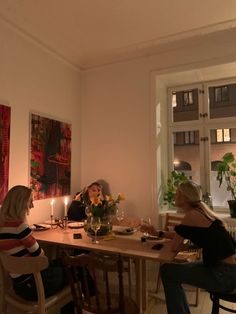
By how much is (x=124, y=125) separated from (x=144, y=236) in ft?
6.65

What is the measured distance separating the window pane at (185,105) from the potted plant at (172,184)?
0.93 m

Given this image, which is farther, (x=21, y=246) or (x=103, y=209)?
(x=103, y=209)

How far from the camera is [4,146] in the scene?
299 cm

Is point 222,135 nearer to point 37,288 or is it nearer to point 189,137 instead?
point 189,137

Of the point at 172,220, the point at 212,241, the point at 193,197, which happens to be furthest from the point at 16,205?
the point at 172,220

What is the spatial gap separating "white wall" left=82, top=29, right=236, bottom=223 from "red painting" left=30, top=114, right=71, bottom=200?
460 mm

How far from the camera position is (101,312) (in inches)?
65.6

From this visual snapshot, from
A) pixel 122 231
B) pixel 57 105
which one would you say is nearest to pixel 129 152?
pixel 57 105

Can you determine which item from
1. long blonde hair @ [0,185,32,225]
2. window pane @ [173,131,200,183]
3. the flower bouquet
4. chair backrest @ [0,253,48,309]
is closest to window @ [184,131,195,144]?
window pane @ [173,131,200,183]

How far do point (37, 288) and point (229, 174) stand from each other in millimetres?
2826

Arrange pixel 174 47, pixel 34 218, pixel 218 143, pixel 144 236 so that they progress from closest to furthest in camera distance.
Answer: pixel 144 236 < pixel 34 218 < pixel 174 47 < pixel 218 143

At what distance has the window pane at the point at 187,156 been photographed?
4.12 metres

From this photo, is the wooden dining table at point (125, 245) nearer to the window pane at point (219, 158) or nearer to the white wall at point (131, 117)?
the white wall at point (131, 117)

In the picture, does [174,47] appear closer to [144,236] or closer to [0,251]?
[144,236]
